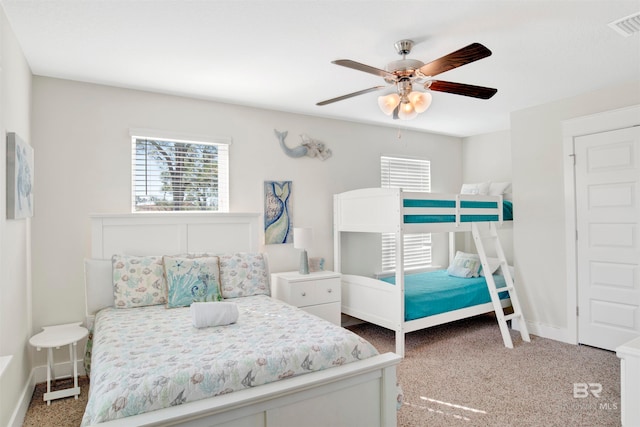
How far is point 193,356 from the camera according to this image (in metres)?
1.96

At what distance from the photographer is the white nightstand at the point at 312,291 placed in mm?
3779

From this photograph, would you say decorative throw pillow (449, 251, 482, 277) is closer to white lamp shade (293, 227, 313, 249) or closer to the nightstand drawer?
the nightstand drawer

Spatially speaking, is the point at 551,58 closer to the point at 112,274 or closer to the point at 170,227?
the point at 170,227

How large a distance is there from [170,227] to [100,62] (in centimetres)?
145

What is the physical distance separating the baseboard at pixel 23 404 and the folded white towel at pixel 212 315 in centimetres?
119

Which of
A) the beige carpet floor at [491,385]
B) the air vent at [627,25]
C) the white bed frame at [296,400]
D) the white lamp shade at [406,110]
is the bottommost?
the beige carpet floor at [491,385]

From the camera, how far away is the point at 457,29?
242 cm

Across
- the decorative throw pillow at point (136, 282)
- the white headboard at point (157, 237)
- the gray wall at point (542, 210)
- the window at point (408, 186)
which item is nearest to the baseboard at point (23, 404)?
the white headboard at point (157, 237)

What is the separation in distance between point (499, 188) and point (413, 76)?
3.27 m

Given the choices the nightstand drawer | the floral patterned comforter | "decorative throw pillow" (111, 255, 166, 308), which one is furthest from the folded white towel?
the nightstand drawer

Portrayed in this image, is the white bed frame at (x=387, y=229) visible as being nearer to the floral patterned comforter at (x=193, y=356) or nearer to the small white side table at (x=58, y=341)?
the floral patterned comforter at (x=193, y=356)

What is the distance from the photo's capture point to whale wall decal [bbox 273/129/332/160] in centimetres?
429

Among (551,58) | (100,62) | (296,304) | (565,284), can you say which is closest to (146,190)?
(100,62)

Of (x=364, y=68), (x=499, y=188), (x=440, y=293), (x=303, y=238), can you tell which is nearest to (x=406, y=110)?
(x=364, y=68)
